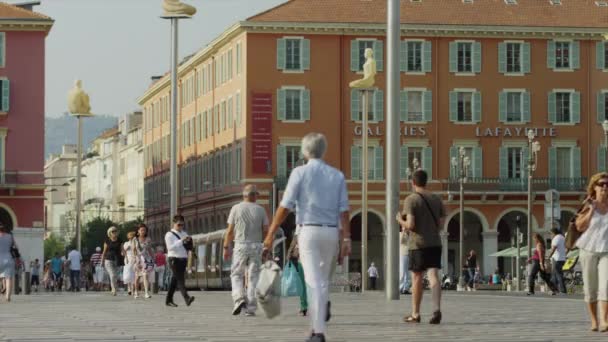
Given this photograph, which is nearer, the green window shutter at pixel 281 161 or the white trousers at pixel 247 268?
the white trousers at pixel 247 268

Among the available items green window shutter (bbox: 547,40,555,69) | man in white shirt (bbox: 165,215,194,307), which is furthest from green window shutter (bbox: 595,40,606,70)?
man in white shirt (bbox: 165,215,194,307)

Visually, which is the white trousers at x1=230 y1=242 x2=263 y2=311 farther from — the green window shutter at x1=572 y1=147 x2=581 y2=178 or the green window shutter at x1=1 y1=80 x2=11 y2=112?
the green window shutter at x1=572 y1=147 x2=581 y2=178

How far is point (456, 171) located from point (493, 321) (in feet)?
248

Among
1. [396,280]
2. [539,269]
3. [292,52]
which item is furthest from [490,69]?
[396,280]

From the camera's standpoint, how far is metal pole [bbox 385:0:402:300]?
30.5 metres

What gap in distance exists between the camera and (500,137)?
3927 inches

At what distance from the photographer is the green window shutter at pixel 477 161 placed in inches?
3910

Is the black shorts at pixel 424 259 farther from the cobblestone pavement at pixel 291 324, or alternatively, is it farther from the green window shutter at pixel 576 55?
the green window shutter at pixel 576 55

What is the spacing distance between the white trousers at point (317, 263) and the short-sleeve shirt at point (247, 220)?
7293 mm

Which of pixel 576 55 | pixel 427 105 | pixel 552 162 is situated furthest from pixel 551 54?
pixel 427 105

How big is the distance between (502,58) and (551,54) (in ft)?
9.24

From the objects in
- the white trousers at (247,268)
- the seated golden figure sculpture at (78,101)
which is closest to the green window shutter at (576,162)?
the seated golden figure sculpture at (78,101)

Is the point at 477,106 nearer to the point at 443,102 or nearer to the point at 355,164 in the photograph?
the point at 443,102

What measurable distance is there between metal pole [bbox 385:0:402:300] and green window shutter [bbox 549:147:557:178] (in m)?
69.2
